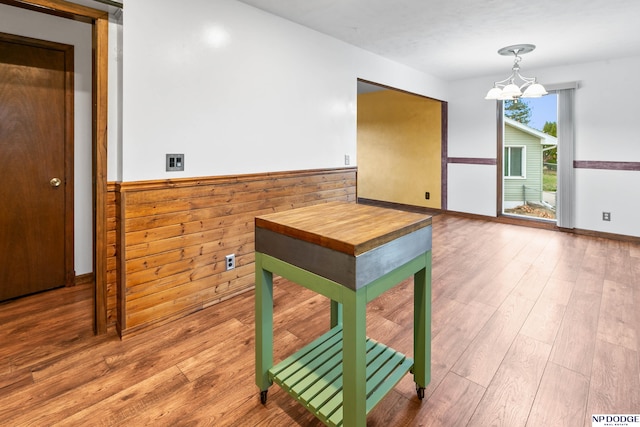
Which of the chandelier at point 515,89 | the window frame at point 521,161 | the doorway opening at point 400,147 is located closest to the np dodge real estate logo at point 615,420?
the chandelier at point 515,89

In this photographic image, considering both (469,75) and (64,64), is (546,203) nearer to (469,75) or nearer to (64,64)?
(469,75)

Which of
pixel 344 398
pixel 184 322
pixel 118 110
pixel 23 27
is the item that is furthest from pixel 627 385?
pixel 23 27

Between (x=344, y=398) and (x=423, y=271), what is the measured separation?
0.64m

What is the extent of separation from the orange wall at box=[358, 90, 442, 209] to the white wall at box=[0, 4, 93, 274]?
15.3 ft

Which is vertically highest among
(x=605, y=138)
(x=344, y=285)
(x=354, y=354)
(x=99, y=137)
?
(x=605, y=138)

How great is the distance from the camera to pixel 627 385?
5.57ft

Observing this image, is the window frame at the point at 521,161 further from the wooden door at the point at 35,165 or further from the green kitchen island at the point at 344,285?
the wooden door at the point at 35,165

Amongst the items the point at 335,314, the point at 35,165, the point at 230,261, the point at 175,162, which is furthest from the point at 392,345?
the point at 35,165

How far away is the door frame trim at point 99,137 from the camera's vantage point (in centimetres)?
205

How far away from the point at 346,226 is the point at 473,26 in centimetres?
302

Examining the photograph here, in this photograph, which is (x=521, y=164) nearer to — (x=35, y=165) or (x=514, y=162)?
(x=514, y=162)

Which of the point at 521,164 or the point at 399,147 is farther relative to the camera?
the point at 399,147

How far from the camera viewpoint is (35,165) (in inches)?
108

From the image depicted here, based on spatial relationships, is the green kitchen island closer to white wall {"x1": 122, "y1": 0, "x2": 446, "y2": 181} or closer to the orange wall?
white wall {"x1": 122, "y1": 0, "x2": 446, "y2": 181}
